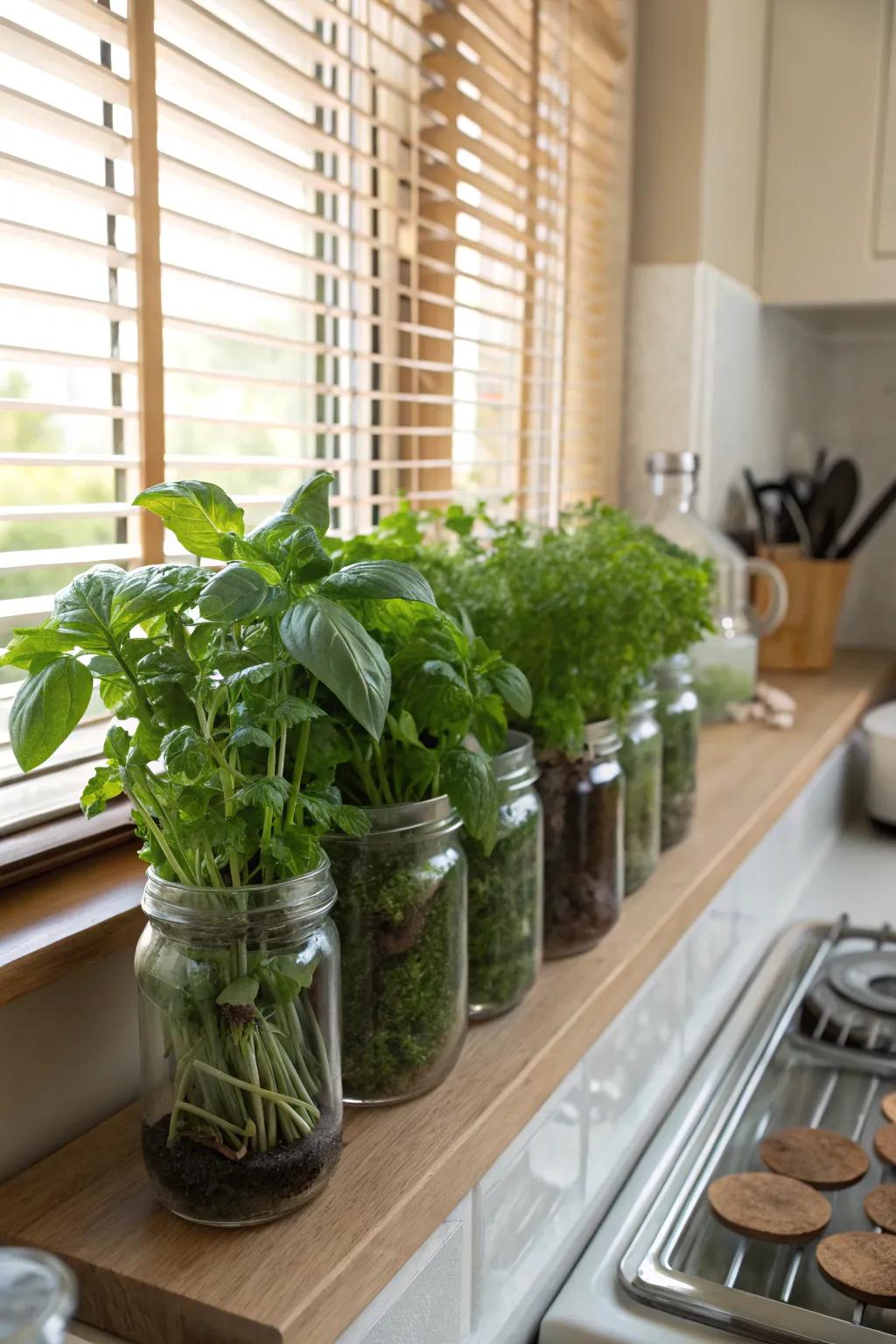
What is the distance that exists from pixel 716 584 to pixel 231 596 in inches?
48.3

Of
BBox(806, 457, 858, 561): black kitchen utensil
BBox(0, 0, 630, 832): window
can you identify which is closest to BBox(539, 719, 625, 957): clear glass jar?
BBox(0, 0, 630, 832): window

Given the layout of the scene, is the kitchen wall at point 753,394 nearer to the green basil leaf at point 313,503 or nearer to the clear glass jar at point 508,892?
the clear glass jar at point 508,892

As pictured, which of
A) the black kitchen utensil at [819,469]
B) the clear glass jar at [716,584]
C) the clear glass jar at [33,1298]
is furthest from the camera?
the black kitchen utensil at [819,469]

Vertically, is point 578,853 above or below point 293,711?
below

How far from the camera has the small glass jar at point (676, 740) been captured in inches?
45.3

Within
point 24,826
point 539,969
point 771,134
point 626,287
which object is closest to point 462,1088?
point 539,969

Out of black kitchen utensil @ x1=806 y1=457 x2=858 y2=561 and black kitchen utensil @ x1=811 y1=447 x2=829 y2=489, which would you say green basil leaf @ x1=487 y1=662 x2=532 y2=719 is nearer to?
black kitchen utensil @ x1=806 y1=457 x2=858 y2=561

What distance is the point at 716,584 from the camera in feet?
5.39

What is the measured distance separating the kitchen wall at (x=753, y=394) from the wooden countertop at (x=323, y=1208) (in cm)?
111

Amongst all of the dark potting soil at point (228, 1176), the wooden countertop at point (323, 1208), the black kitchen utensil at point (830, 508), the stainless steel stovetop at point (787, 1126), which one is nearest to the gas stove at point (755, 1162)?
the stainless steel stovetop at point (787, 1126)

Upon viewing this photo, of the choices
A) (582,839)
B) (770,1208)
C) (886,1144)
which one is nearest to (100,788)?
(582,839)

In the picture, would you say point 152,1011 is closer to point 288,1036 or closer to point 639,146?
point 288,1036

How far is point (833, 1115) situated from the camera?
1.02m

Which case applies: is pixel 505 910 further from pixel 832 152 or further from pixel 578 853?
pixel 832 152
